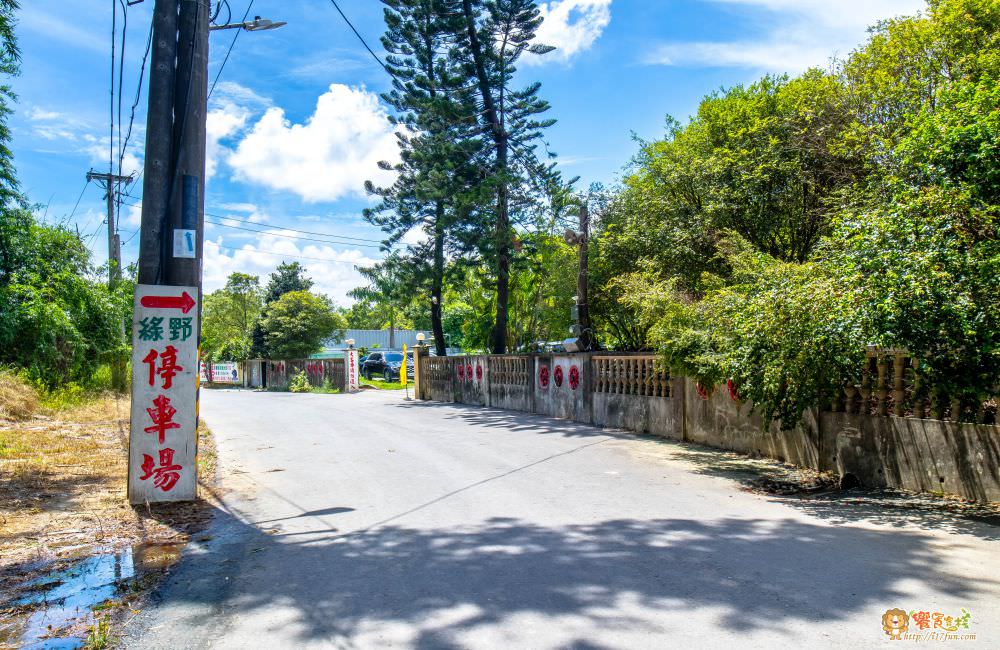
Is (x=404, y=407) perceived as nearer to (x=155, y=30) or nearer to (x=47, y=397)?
(x=47, y=397)

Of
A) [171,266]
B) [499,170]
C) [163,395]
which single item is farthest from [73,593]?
[499,170]

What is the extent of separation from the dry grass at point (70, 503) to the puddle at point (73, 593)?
1.14ft

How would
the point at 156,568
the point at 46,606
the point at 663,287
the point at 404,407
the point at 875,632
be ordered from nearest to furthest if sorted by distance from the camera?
the point at 875,632, the point at 46,606, the point at 156,568, the point at 663,287, the point at 404,407

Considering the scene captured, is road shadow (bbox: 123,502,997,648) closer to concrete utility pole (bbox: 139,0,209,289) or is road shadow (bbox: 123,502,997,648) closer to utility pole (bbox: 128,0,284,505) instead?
utility pole (bbox: 128,0,284,505)

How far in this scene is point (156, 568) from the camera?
512 cm

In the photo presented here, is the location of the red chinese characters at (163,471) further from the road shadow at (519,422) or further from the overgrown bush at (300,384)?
the overgrown bush at (300,384)

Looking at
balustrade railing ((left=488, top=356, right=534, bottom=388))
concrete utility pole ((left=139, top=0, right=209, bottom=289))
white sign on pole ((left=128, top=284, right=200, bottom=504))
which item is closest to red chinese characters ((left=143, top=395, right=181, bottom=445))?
white sign on pole ((left=128, top=284, right=200, bottom=504))

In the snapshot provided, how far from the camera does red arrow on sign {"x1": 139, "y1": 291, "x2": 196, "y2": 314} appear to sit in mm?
6926

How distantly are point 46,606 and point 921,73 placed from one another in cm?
1789

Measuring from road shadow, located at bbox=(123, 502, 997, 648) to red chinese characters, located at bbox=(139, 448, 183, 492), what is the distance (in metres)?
1.32

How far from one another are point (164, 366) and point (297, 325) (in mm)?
36199

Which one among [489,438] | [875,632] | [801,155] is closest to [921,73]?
[801,155]

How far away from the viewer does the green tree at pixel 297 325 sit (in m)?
42.0

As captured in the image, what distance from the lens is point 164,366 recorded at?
6.98 m
